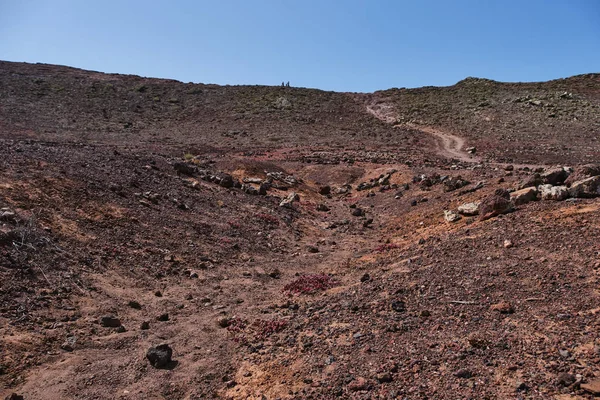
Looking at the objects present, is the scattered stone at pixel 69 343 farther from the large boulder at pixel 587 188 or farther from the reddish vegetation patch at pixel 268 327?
the large boulder at pixel 587 188

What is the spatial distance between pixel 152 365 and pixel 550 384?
531cm

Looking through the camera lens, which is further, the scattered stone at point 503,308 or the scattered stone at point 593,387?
the scattered stone at point 503,308

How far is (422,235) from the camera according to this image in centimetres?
1252

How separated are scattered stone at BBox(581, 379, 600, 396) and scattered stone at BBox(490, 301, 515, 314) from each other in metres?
1.88

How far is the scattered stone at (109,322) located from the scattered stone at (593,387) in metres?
7.04

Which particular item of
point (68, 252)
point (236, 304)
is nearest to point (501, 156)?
point (236, 304)

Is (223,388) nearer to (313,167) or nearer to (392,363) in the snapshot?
(392,363)

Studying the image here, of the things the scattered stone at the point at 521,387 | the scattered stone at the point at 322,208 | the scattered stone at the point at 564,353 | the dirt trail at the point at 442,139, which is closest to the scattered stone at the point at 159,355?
the scattered stone at the point at 521,387

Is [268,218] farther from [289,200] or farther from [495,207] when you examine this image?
[495,207]

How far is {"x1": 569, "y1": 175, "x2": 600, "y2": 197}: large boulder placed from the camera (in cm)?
1010

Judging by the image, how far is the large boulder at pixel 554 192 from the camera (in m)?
10.4

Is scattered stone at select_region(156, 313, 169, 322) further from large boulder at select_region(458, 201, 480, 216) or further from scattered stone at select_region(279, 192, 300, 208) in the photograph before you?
scattered stone at select_region(279, 192, 300, 208)

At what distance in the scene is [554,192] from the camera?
1066cm

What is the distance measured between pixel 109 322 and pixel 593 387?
7.21 metres
